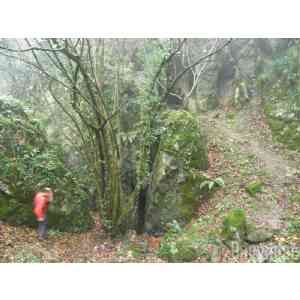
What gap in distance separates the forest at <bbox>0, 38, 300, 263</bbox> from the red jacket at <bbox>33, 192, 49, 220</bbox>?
109 millimetres

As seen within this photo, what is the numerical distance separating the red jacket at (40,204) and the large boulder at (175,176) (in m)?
1.80

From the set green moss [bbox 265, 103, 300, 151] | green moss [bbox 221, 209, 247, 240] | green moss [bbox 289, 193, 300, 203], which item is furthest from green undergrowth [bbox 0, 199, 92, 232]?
green moss [bbox 265, 103, 300, 151]

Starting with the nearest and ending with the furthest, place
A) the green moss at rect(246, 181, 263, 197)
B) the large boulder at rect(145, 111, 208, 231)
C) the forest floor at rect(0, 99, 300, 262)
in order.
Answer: the forest floor at rect(0, 99, 300, 262) → the green moss at rect(246, 181, 263, 197) → the large boulder at rect(145, 111, 208, 231)

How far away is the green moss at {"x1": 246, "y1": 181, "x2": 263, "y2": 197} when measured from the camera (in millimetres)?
5355

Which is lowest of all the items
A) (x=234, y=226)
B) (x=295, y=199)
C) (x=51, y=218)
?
(x=51, y=218)

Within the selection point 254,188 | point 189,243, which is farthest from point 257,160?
point 189,243

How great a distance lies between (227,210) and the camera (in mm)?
5188

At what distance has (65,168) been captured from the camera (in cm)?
567

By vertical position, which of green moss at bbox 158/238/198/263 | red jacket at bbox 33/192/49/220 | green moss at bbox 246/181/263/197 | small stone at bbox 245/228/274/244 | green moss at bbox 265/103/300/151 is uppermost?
green moss at bbox 265/103/300/151

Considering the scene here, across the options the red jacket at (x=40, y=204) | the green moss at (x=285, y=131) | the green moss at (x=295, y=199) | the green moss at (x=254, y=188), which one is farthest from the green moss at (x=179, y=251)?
the green moss at (x=285, y=131)

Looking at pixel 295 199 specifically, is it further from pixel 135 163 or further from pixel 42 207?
pixel 42 207

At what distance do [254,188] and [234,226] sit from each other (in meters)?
1.00

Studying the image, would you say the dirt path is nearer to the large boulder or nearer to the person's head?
the large boulder
